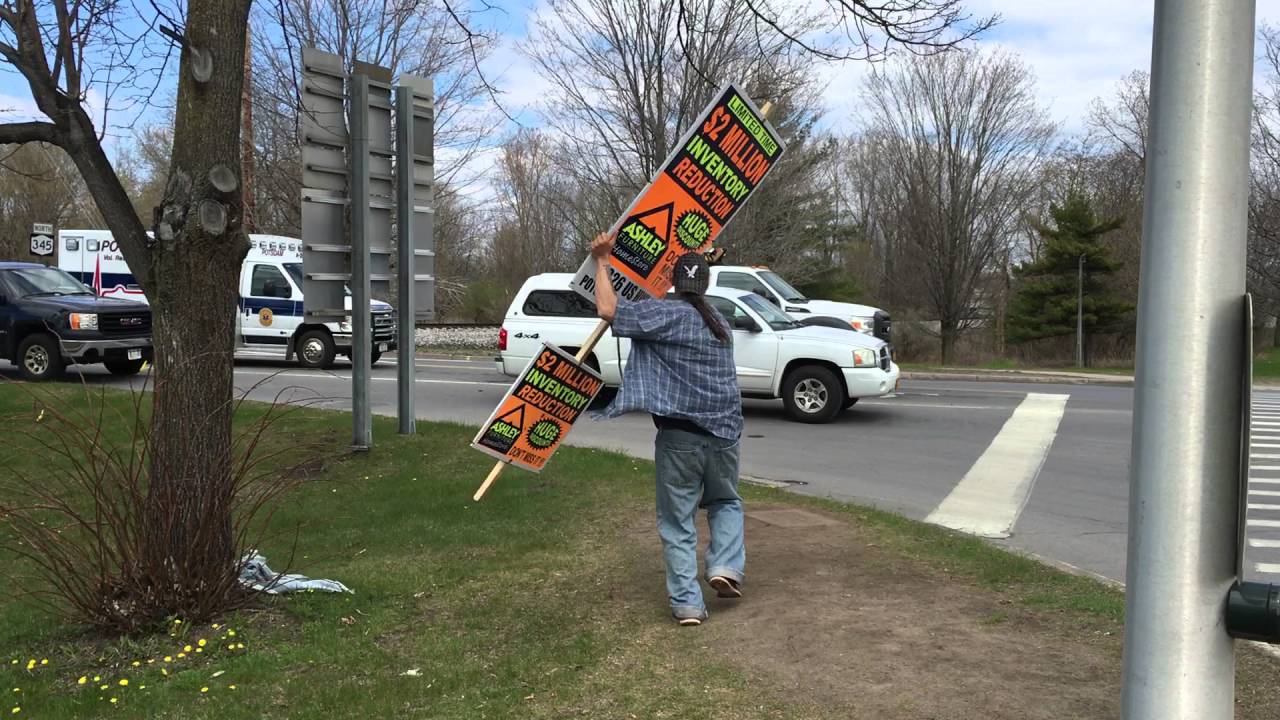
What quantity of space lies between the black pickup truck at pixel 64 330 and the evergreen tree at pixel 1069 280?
3094cm

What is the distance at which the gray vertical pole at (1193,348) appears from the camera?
2.23 metres

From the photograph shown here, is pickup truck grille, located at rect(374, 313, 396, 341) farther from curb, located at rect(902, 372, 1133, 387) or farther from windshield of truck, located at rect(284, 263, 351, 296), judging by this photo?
curb, located at rect(902, 372, 1133, 387)

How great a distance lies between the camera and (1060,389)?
1883cm

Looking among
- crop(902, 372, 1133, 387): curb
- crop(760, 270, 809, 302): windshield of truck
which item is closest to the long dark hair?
crop(760, 270, 809, 302): windshield of truck

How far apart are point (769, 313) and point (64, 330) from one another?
37.2 ft

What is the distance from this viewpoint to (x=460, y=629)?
483cm

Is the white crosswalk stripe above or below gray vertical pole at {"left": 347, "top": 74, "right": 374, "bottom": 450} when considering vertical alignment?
below

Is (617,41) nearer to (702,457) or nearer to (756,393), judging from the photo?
(756,393)

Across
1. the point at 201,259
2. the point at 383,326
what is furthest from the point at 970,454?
the point at 383,326

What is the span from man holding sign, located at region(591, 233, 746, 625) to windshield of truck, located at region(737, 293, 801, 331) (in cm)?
894

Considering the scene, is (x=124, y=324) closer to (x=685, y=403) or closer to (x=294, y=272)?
(x=294, y=272)

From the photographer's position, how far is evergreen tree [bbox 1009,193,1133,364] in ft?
120

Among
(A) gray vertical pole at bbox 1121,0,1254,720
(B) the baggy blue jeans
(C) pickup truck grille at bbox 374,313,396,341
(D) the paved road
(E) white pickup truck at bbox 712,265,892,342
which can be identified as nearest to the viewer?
(A) gray vertical pole at bbox 1121,0,1254,720

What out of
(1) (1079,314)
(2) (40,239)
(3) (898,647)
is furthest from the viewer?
(1) (1079,314)
